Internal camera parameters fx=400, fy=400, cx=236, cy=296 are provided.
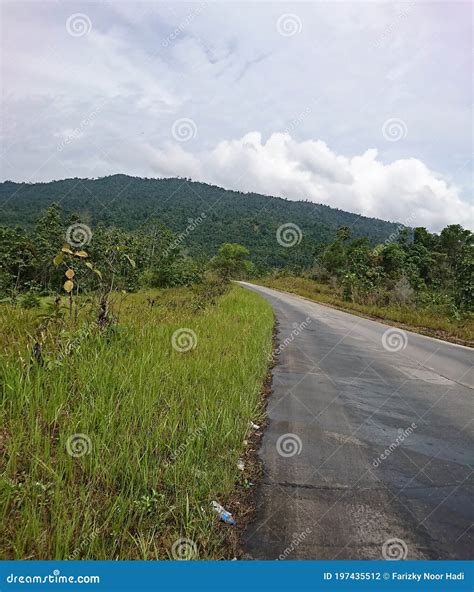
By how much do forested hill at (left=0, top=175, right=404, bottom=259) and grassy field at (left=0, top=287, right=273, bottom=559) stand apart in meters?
64.8

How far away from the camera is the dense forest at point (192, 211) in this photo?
8100cm

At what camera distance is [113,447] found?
9.25ft

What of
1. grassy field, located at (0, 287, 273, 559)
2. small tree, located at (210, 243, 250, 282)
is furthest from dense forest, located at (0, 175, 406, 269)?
grassy field, located at (0, 287, 273, 559)

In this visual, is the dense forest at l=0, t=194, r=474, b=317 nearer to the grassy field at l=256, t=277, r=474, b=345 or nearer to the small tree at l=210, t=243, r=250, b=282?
the grassy field at l=256, t=277, r=474, b=345

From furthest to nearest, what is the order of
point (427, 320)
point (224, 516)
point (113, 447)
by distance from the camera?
point (427, 320)
point (113, 447)
point (224, 516)

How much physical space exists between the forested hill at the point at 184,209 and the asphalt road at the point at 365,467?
64688 millimetres

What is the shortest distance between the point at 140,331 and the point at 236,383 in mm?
2007

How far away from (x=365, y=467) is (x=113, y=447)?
2062 mm

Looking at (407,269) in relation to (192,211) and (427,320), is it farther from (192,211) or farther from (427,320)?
(192,211)

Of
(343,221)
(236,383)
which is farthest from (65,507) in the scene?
(343,221)

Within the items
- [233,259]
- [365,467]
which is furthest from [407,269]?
[233,259]

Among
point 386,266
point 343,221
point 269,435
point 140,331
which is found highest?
point 343,221

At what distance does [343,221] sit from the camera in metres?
164

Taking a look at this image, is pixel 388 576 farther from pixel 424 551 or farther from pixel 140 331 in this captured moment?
pixel 140 331
